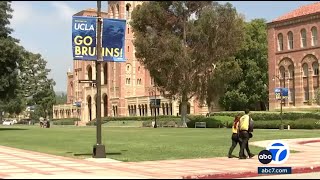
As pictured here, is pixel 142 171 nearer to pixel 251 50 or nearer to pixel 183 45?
pixel 183 45

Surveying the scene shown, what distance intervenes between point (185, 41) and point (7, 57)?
64.4ft

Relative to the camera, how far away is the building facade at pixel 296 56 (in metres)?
69.3

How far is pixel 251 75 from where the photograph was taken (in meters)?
84.7

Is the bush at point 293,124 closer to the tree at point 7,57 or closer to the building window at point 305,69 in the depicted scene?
the building window at point 305,69

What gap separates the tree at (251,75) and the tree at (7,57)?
40054 mm

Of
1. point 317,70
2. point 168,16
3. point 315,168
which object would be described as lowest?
point 315,168

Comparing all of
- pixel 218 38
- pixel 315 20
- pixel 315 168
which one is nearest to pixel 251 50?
pixel 315 20

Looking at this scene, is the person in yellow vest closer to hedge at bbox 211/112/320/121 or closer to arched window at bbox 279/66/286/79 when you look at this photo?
hedge at bbox 211/112/320/121

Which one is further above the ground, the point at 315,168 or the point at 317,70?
the point at 317,70

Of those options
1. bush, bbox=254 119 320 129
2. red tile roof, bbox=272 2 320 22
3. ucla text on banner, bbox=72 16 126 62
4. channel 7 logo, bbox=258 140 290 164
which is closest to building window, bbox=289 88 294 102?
red tile roof, bbox=272 2 320 22

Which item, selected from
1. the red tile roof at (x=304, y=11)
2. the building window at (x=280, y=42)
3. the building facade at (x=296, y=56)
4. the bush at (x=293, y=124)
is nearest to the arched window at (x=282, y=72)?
the building facade at (x=296, y=56)

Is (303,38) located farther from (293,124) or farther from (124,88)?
(124,88)

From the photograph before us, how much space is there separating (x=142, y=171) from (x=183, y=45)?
1637 inches

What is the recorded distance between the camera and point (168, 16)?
58125 millimetres
